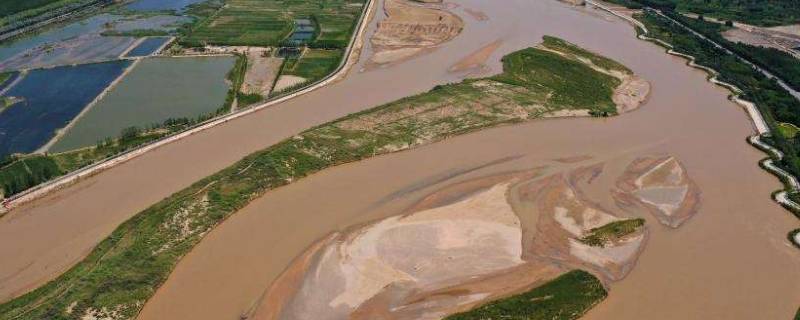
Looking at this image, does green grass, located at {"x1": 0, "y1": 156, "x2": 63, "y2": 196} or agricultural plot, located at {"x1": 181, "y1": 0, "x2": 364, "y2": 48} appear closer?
green grass, located at {"x1": 0, "y1": 156, "x2": 63, "y2": 196}

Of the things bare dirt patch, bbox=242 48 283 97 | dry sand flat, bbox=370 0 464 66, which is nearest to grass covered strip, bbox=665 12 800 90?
dry sand flat, bbox=370 0 464 66

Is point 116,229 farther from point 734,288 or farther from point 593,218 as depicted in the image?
point 734,288

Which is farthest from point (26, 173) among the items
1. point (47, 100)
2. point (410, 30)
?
point (410, 30)

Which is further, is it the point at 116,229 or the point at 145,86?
the point at 145,86

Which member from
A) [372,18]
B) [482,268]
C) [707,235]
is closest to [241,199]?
[482,268]

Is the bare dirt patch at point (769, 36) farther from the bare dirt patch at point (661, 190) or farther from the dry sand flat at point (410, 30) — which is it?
the bare dirt patch at point (661, 190)

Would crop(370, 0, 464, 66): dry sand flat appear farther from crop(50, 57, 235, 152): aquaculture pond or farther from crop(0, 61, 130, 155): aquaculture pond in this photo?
crop(0, 61, 130, 155): aquaculture pond

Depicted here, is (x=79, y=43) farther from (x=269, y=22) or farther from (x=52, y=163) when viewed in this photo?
(x=52, y=163)
